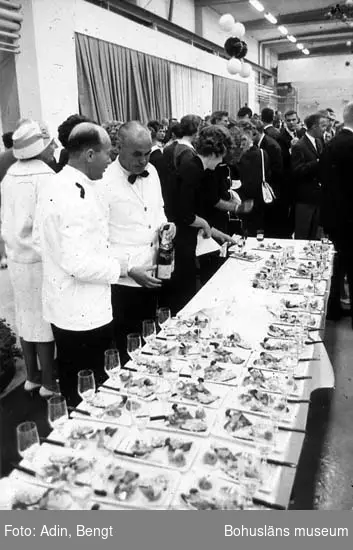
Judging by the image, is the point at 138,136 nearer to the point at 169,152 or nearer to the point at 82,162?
the point at 82,162

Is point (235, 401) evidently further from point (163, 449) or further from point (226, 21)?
point (226, 21)

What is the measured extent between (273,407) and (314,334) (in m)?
0.70

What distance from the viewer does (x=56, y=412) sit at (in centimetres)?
151

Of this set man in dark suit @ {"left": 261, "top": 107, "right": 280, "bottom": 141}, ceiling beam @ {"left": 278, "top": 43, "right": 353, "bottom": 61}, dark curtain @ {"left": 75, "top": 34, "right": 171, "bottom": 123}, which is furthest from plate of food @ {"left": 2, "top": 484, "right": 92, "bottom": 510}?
ceiling beam @ {"left": 278, "top": 43, "right": 353, "bottom": 61}

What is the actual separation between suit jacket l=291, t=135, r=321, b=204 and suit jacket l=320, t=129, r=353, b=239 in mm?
929

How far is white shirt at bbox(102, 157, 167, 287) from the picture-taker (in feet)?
8.29

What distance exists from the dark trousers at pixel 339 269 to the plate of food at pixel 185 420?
102 inches

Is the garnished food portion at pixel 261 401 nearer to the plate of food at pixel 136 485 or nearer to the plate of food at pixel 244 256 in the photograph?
the plate of food at pixel 136 485

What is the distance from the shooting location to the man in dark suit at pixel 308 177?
4.80 metres

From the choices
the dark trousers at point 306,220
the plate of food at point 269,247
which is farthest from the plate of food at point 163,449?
the dark trousers at point 306,220

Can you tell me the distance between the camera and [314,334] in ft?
7.25

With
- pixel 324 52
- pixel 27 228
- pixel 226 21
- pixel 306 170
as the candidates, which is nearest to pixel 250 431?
pixel 27 228

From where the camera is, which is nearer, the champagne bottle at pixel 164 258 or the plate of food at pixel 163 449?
the plate of food at pixel 163 449
